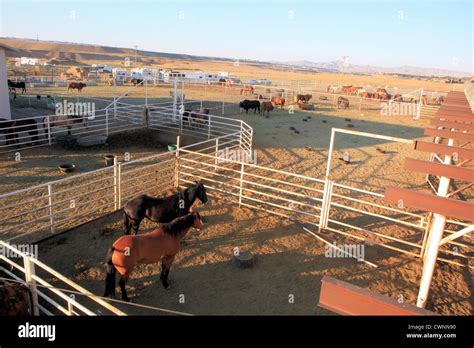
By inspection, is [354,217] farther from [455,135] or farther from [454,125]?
[455,135]

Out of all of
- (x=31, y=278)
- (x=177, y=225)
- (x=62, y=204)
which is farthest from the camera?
(x=62, y=204)

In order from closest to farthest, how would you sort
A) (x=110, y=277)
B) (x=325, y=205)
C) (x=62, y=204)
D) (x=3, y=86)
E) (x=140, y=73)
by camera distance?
(x=110, y=277) → (x=325, y=205) → (x=62, y=204) → (x=3, y=86) → (x=140, y=73)

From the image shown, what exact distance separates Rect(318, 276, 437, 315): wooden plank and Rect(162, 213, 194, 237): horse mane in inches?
143

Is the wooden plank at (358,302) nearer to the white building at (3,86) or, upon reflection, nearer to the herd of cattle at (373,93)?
the white building at (3,86)

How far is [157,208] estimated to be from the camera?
664 centimetres

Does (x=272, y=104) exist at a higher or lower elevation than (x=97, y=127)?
higher

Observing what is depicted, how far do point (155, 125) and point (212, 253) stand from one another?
33.1ft

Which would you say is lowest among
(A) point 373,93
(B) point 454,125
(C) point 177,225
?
(C) point 177,225

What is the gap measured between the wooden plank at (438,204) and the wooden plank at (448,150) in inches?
66.6

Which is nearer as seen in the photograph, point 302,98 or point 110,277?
point 110,277

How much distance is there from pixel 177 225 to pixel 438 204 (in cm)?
392

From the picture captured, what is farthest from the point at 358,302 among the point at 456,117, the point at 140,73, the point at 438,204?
the point at 140,73

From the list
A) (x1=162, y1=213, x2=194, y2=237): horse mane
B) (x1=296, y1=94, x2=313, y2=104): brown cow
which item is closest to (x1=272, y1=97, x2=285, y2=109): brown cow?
(x1=296, y1=94, x2=313, y2=104): brown cow

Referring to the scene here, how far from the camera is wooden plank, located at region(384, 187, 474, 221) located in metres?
2.08
